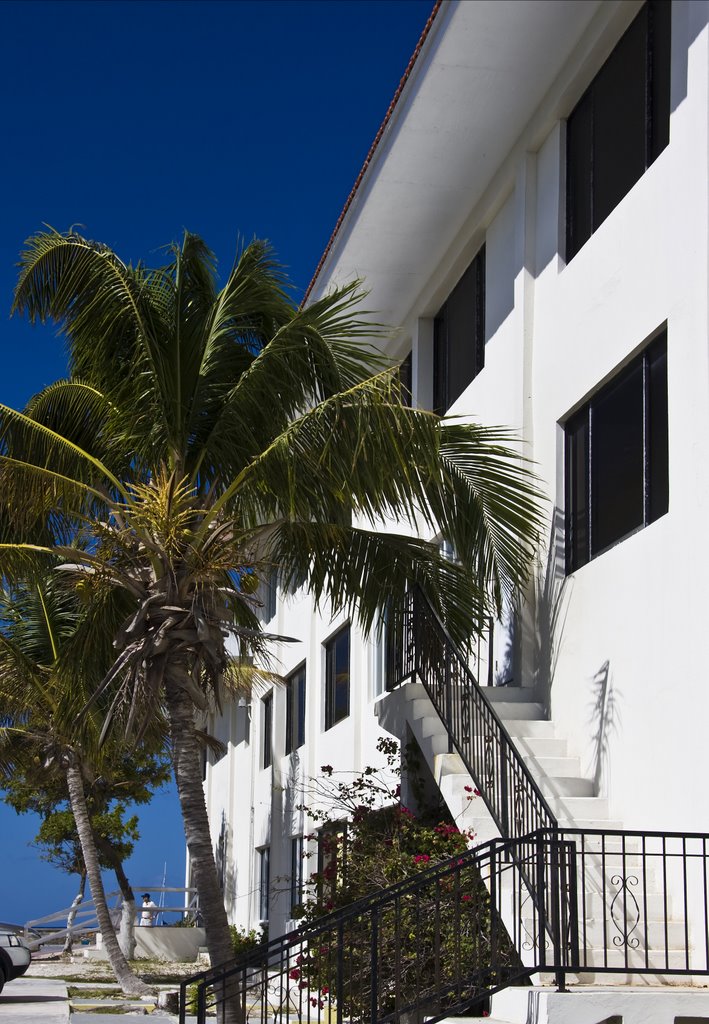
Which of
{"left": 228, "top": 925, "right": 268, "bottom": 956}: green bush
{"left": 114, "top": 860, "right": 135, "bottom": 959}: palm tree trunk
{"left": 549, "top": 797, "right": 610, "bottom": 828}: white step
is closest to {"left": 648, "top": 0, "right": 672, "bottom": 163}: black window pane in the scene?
{"left": 549, "top": 797, "right": 610, "bottom": 828}: white step

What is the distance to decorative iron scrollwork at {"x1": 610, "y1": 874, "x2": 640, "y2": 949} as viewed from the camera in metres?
10.1

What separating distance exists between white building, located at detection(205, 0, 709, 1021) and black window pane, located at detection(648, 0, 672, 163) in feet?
0.10

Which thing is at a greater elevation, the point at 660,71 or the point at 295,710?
the point at 660,71

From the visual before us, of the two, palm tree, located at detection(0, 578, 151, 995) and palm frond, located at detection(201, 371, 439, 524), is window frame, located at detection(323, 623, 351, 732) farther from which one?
palm frond, located at detection(201, 371, 439, 524)

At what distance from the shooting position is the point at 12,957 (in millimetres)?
22766

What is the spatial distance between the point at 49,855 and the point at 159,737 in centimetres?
2162

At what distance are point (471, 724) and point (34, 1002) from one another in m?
11.9

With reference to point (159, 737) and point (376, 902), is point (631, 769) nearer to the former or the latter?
point (376, 902)

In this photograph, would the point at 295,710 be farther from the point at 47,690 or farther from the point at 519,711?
the point at 519,711

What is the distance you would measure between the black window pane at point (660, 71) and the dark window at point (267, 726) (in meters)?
21.3

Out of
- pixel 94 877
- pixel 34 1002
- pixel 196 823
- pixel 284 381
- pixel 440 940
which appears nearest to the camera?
pixel 440 940

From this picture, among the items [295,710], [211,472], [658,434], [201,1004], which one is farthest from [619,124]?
[295,710]

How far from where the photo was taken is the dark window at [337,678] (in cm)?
2459

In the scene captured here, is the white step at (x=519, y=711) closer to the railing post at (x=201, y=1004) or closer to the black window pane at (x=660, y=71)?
the railing post at (x=201, y=1004)
